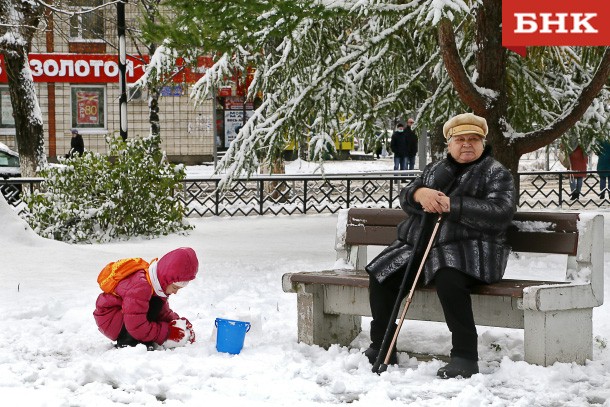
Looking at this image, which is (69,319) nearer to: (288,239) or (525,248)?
Result: (525,248)

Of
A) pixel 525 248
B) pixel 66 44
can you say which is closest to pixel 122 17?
pixel 525 248

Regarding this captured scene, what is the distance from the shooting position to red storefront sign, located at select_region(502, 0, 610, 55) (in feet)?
38.9

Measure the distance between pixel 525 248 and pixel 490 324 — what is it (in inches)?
23.0

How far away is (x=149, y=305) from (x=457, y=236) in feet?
6.47

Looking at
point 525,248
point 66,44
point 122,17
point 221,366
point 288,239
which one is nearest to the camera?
point 221,366

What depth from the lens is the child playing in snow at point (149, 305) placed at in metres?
6.85

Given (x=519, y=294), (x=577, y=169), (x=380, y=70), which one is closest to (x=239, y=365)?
(x=519, y=294)

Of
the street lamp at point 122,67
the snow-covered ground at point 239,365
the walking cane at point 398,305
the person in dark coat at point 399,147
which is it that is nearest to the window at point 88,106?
the person in dark coat at point 399,147

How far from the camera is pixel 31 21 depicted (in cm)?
2139

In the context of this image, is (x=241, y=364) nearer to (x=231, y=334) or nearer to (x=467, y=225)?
(x=231, y=334)

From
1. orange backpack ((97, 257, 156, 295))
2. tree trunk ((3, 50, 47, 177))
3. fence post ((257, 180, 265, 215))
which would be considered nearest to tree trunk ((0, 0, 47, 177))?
tree trunk ((3, 50, 47, 177))

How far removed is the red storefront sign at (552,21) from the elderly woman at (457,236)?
17.7 ft

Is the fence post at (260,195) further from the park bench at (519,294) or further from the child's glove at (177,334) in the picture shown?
the child's glove at (177,334)

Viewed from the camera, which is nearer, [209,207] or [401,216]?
[401,216]
